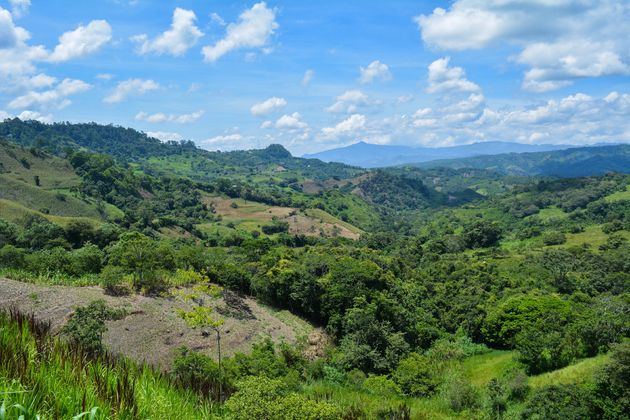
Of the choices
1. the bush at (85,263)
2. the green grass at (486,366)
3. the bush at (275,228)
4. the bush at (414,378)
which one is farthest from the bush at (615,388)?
the bush at (275,228)

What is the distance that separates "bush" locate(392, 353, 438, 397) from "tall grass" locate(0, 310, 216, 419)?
103ft

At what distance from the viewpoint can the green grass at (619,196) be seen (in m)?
137

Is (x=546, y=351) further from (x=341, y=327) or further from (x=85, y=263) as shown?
(x=85, y=263)

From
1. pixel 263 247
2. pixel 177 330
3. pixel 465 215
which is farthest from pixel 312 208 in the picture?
pixel 177 330

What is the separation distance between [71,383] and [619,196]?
542 ft

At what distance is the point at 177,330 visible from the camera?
37719mm

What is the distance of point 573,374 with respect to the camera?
34.2 metres

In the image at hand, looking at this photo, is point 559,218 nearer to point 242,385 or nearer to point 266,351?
point 266,351

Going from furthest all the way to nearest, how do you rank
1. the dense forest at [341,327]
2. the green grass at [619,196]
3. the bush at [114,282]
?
the green grass at [619,196]
the bush at [114,282]
the dense forest at [341,327]

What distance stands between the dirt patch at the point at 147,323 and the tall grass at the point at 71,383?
2633 centimetres

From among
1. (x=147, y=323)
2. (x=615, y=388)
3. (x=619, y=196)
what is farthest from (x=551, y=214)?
(x=147, y=323)

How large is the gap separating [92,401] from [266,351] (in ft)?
102

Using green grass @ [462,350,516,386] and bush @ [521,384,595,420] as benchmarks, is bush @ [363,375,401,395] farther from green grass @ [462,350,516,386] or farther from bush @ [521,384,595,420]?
green grass @ [462,350,516,386]

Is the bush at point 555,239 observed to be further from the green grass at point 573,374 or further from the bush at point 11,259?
the bush at point 11,259
